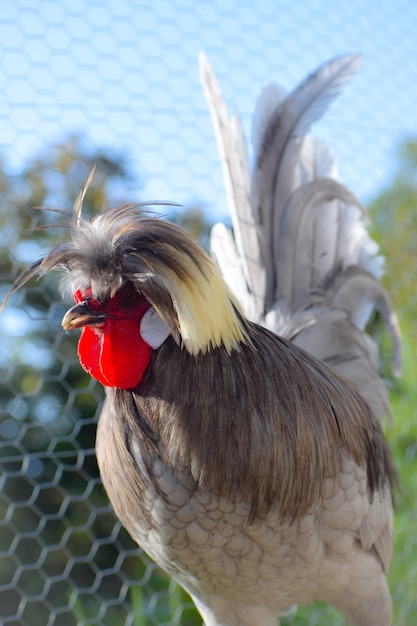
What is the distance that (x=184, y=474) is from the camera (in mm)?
1204

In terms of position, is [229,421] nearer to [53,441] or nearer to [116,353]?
[116,353]

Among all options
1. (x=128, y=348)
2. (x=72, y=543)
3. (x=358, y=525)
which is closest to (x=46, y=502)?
(x=72, y=543)

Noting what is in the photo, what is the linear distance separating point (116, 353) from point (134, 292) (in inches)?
4.1

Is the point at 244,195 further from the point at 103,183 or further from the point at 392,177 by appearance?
the point at 392,177

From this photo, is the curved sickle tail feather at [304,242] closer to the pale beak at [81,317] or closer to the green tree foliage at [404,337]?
the pale beak at [81,317]

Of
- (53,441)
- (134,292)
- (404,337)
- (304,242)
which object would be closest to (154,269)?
(134,292)

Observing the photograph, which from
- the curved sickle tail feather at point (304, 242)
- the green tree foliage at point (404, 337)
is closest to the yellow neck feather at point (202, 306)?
the curved sickle tail feather at point (304, 242)

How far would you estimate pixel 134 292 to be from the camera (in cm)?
115


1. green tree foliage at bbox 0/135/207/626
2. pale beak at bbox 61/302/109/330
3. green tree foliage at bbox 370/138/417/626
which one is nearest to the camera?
pale beak at bbox 61/302/109/330

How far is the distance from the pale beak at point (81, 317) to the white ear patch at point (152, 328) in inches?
2.8

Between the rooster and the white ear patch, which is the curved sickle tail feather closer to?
the rooster

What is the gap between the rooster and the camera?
44.7 inches

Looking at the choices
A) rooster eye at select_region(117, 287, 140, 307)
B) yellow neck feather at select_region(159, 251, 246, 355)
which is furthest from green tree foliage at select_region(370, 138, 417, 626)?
rooster eye at select_region(117, 287, 140, 307)

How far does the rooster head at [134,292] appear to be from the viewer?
110cm
